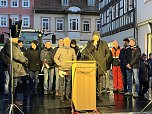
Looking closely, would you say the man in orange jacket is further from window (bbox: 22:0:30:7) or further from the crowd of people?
window (bbox: 22:0:30:7)

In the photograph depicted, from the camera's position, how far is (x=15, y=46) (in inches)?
388

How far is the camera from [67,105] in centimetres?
1042

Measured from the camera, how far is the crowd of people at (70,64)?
33.3 feet

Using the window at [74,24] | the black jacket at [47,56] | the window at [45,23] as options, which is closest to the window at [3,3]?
the window at [45,23]

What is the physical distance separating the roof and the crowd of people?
42.1 meters

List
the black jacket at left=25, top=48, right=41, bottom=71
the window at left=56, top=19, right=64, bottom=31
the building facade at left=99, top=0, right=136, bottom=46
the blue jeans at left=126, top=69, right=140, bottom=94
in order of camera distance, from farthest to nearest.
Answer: the window at left=56, top=19, right=64, bottom=31 < the building facade at left=99, top=0, right=136, bottom=46 < the black jacket at left=25, top=48, right=41, bottom=71 < the blue jeans at left=126, top=69, right=140, bottom=94

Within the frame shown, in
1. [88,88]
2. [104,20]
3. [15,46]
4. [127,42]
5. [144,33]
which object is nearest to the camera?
[88,88]

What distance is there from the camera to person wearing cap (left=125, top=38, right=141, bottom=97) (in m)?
12.0

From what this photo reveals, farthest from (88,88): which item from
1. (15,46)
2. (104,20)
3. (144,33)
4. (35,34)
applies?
(104,20)

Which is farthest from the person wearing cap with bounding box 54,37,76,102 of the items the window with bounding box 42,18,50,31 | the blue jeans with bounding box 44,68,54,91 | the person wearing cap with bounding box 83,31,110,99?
the window with bounding box 42,18,50,31

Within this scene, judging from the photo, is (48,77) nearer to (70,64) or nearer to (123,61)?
(123,61)

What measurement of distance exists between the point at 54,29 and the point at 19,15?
5.93 metres

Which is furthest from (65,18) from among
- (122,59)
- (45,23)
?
(122,59)

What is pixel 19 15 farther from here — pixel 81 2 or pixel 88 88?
pixel 88 88
